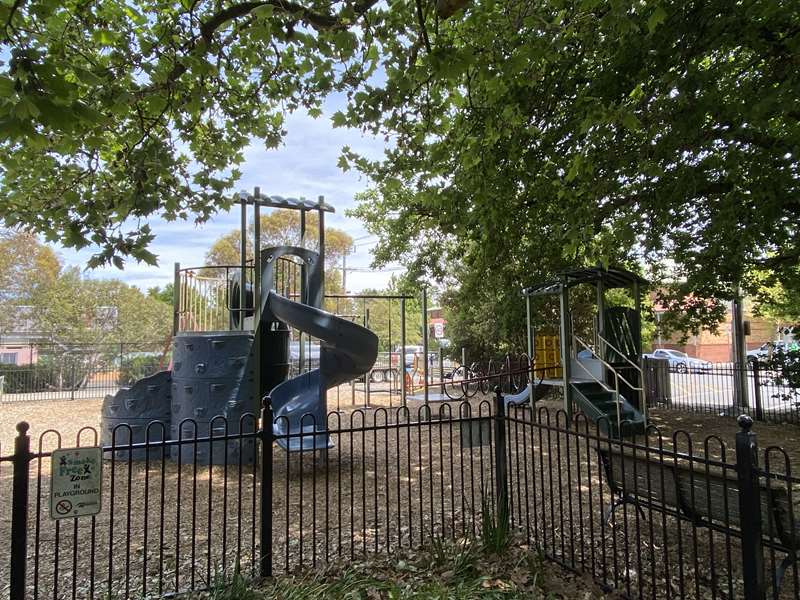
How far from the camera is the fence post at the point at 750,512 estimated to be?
2.80 meters

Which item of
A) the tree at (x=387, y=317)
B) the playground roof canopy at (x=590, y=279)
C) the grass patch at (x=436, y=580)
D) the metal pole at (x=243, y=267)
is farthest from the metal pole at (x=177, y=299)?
the tree at (x=387, y=317)

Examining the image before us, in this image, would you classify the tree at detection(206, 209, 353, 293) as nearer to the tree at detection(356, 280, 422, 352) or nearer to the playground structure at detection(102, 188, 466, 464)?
the tree at detection(356, 280, 422, 352)

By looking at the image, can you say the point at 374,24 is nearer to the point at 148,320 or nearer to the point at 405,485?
the point at 405,485

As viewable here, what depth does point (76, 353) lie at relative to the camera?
18594 millimetres

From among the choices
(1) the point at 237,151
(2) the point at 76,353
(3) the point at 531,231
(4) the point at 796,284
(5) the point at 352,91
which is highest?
(5) the point at 352,91

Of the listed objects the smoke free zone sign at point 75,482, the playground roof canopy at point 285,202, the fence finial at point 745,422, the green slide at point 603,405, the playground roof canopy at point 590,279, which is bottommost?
the green slide at point 603,405

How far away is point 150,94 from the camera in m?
4.85

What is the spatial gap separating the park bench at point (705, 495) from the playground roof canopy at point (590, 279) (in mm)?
5866

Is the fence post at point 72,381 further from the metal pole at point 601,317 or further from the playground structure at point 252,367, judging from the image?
the metal pole at point 601,317

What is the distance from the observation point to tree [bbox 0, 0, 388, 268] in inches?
172

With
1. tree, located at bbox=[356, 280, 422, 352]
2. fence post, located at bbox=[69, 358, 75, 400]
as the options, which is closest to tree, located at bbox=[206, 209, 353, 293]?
tree, located at bbox=[356, 280, 422, 352]

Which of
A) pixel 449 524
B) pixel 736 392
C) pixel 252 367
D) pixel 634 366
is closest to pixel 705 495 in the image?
pixel 449 524

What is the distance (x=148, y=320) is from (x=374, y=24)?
27659 millimetres

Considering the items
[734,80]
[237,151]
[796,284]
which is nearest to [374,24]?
[237,151]
